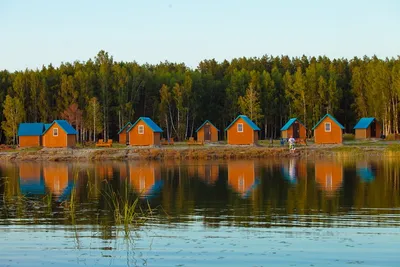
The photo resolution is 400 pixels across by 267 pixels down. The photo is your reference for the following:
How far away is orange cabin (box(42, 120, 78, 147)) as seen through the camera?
69000 millimetres

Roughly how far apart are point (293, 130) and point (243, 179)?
42202 mm

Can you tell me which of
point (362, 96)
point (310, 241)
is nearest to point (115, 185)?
point (310, 241)

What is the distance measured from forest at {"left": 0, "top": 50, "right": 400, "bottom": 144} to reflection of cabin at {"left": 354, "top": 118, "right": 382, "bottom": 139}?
273 centimetres

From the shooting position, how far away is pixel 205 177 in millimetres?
41531

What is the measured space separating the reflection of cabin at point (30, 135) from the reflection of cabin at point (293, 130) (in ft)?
95.6

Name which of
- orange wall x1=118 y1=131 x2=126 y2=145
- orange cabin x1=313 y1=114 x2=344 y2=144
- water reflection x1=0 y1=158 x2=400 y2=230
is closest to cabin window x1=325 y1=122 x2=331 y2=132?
orange cabin x1=313 y1=114 x2=344 y2=144

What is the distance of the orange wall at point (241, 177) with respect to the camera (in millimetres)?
33656

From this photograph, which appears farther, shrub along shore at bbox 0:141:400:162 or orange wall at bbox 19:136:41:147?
orange wall at bbox 19:136:41:147

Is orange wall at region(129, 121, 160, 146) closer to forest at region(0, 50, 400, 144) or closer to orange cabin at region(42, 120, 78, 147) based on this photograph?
orange cabin at region(42, 120, 78, 147)

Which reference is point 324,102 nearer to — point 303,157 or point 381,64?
point 381,64

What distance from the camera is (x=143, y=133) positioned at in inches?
2776

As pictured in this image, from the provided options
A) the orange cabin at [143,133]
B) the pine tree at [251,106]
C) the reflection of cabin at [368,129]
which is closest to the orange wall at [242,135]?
the orange cabin at [143,133]

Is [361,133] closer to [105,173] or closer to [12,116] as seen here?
[105,173]

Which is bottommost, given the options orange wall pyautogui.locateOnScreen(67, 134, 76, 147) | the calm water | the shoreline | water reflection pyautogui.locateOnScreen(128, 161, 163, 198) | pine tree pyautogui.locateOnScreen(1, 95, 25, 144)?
the calm water
